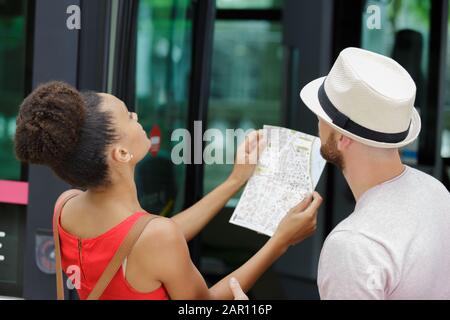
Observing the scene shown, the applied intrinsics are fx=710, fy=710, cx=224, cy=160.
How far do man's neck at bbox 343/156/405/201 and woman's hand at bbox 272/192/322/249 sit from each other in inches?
8.8

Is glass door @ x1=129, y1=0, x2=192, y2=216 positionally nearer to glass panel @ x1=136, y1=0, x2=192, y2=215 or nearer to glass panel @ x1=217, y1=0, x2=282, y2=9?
glass panel @ x1=136, y1=0, x2=192, y2=215

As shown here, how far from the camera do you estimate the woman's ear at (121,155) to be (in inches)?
68.3

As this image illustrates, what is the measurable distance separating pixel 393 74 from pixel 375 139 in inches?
7.5

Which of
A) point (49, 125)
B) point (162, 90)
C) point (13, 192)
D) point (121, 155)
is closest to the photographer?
point (49, 125)

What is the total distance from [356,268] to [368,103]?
15.6 inches

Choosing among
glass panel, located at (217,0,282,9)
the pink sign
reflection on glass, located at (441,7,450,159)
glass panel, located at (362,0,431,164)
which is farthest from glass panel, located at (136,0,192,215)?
glass panel, located at (217,0,282,9)

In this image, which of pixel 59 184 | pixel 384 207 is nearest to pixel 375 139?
pixel 384 207

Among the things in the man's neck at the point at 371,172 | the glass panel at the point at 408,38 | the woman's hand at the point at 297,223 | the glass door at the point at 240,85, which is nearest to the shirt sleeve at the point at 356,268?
the man's neck at the point at 371,172

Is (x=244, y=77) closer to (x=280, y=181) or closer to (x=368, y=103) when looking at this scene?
(x=280, y=181)

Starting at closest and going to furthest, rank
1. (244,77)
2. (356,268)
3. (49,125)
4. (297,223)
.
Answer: (356,268) → (49,125) → (297,223) → (244,77)

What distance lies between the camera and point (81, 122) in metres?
1.69

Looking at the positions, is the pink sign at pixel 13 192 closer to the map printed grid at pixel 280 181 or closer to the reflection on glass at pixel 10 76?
the reflection on glass at pixel 10 76

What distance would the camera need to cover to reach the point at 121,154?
1749 mm

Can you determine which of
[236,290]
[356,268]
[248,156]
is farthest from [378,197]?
[248,156]
